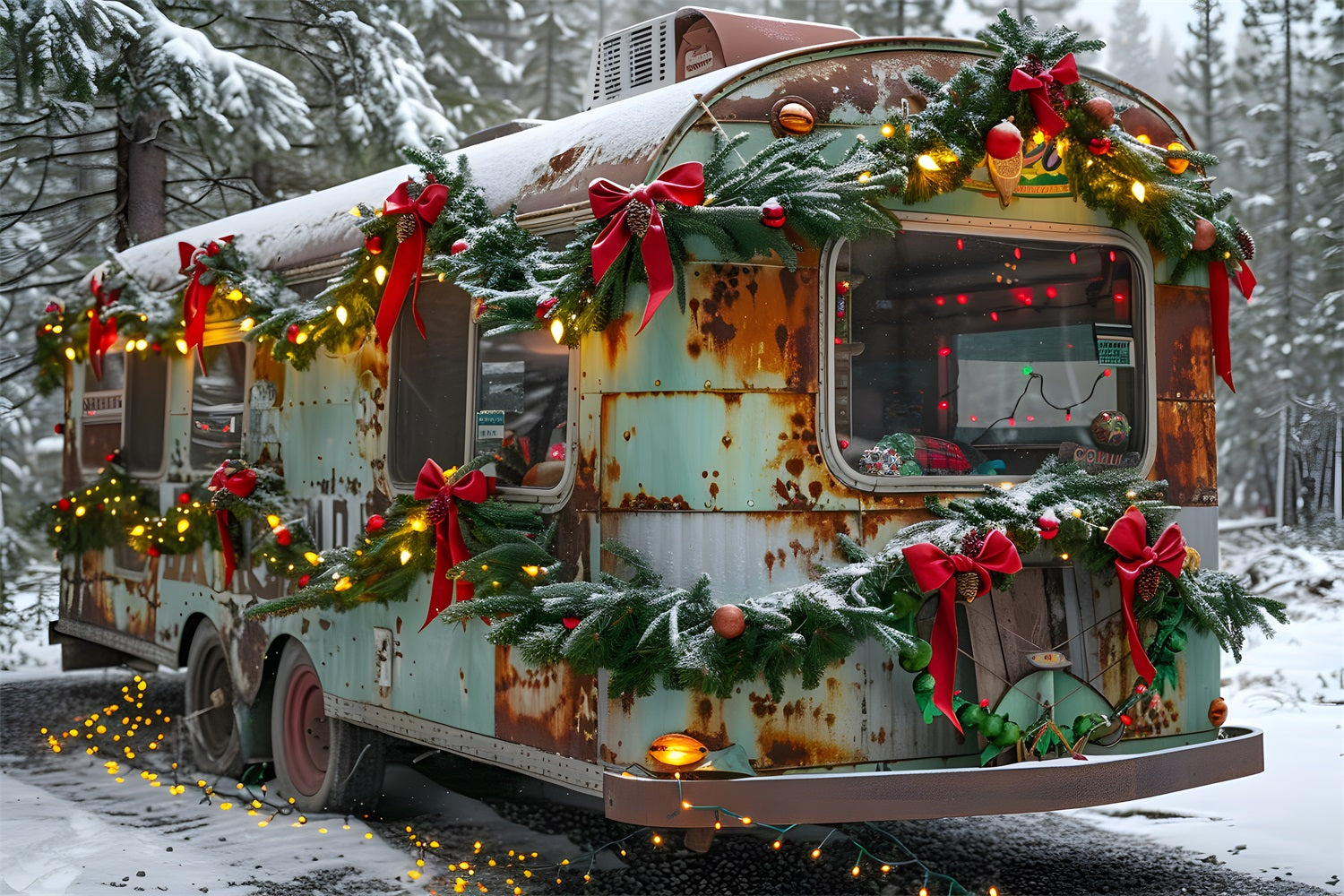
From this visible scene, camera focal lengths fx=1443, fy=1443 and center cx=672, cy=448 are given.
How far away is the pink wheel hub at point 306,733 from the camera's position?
6.71m

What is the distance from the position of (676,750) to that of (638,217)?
161 cm

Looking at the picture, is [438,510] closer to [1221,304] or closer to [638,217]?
[638,217]

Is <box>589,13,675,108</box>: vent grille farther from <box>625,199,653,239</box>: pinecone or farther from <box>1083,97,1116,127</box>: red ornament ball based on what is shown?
<box>1083,97,1116,127</box>: red ornament ball

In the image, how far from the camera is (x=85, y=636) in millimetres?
9141

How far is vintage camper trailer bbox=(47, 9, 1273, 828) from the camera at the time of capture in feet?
14.5

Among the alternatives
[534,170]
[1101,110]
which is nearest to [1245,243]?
[1101,110]

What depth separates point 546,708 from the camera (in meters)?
4.85

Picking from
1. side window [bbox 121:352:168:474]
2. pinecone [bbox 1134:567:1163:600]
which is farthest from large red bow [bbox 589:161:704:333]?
side window [bbox 121:352:168:474]

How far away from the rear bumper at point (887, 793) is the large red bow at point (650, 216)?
1.41 m

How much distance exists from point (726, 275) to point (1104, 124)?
4.74 feet

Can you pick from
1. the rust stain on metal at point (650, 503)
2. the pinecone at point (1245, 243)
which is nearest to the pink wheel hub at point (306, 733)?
the rust stain on metal at point (650, 503)

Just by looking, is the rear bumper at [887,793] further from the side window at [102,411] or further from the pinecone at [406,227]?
the side window at [102,411]

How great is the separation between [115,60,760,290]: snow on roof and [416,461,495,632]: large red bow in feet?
3.29

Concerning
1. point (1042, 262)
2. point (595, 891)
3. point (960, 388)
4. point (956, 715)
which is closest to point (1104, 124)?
point (1042, 262)
